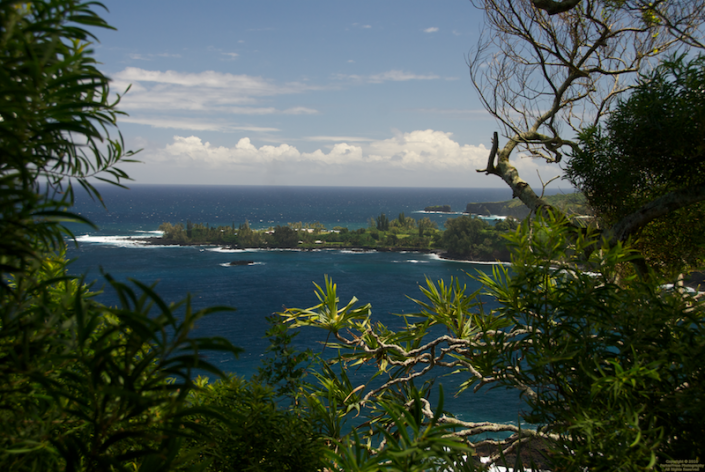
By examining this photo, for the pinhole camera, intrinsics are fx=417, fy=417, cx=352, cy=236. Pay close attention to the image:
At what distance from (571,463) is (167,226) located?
62.5 meters

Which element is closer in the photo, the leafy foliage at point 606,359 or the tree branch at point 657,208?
the leafy foliage at point 606,359

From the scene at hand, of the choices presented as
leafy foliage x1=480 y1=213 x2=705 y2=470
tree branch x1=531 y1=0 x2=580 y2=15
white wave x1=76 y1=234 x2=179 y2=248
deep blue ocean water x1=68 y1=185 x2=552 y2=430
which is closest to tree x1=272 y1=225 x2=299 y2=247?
deep blue ocean water x1=68 y1=185 x2=552 y2=430

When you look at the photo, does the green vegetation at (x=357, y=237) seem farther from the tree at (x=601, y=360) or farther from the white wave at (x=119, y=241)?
the tree at (x=601, y=360)

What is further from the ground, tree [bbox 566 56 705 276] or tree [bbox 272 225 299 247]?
tree [bbox 566 56 705 276]

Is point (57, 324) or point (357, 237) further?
point (357, 237)

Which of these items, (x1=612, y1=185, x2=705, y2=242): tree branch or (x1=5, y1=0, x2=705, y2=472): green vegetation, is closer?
(x1=5, y1=0, x2=705, y2=472): green vegetation

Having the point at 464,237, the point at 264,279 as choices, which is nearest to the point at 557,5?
the point at 264,279

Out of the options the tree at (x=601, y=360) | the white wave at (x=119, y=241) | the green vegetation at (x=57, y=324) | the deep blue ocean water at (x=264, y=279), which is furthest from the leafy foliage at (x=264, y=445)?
the white wave at (x=119, y=241)

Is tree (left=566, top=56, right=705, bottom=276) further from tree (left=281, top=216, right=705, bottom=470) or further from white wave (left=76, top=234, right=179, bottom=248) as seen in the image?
white wave (left=76, top=234, right=179, bottom=248)

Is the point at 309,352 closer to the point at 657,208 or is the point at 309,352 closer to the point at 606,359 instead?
the point at 606,359

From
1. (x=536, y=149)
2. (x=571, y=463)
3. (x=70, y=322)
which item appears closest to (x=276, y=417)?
(x=571, y=463)

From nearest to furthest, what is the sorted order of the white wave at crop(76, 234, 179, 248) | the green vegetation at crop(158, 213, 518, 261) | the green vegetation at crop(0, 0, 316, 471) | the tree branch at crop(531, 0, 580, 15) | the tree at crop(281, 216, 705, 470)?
the green vegetation at crop(0, 0, 316, 471)
the tree at crop(281, 216, 705, 470)
the tree branch at crop(531, 0, 580, 15)
the green vegetation at crop(158, 213, 518, 261)
the white wave at crop(76, 234, 179, 248)

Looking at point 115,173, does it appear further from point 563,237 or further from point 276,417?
point 563,237

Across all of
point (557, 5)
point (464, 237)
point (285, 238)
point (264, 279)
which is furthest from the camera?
point (285, 238)
